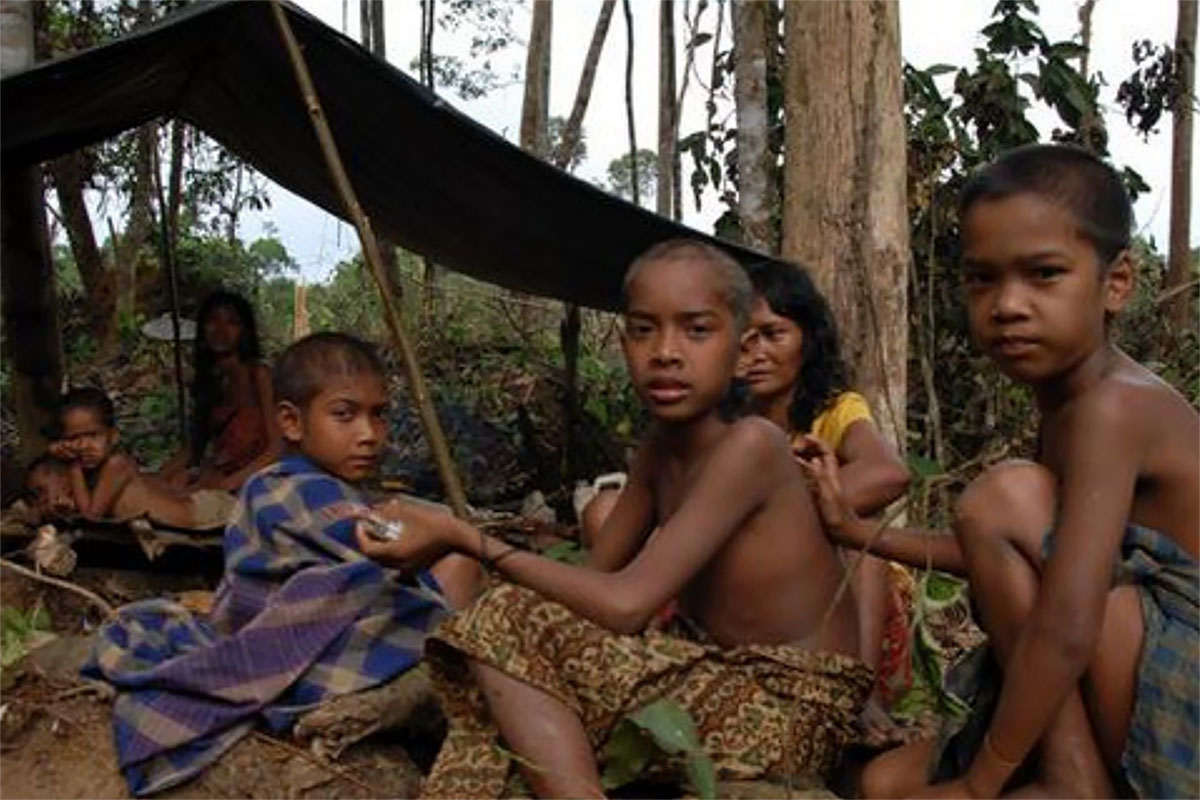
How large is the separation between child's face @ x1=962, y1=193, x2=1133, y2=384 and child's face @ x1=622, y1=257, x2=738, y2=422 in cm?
49

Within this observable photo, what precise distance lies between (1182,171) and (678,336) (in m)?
8.62

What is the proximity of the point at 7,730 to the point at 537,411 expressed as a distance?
3.92 metres

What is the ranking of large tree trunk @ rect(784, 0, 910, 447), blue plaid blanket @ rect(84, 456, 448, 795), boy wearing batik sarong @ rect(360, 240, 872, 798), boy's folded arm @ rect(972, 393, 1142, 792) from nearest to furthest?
boy's folded arm @ rect(972, 393, 1142, 792) → boy wearing batik sarong @ rect(360, 240, 872, 798) → blue plaid blanket @ rect(84, 456, 448, 795) → large tree trunk @ rect(784, 0, 910, 447)

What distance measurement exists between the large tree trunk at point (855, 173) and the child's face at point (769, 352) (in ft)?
4.80

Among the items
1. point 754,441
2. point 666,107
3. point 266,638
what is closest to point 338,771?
point 266,638

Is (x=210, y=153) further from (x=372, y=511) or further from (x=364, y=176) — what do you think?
(x=372, y=511)

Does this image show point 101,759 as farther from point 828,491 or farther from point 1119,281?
point 1119,281

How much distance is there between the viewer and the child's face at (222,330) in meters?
5.48

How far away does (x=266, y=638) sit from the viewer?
2678 mm

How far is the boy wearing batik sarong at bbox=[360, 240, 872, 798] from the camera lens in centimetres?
229

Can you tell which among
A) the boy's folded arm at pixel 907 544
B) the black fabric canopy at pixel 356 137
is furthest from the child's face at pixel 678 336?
the black fabric canopy at pixel 356 137

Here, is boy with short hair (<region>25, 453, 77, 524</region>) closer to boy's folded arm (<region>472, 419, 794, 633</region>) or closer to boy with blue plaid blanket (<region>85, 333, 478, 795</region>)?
boy with blue plaid blanket (<region>85, 333, 478, 795</region>)

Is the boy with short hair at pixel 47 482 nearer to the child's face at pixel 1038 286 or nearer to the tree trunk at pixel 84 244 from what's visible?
the child's face at pixel 1038 286

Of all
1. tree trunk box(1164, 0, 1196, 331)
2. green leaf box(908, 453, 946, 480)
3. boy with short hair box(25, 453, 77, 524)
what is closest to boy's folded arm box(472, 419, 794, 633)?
green leaf box(908, 453, 946, 480)
